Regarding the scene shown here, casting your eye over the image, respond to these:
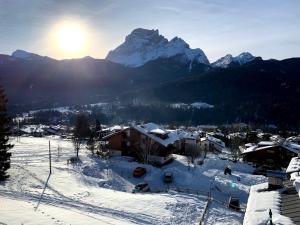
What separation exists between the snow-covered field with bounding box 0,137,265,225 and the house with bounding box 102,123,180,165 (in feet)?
8.51

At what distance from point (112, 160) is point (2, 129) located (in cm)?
2237

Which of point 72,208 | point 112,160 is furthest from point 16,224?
point 112,160

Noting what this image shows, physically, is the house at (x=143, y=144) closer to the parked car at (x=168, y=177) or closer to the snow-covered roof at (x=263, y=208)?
the parked car at (x=168, y=177)

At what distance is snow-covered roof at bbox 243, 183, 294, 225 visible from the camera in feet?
50.0

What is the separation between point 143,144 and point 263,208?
151 ft

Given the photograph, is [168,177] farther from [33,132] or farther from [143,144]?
[33,132]

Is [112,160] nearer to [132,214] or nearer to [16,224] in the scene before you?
[132,214]

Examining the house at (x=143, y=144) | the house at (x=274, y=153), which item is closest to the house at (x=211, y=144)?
the house at (x=274, y=153)

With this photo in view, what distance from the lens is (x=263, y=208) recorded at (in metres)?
17.6

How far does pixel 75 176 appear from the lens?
45875 mm

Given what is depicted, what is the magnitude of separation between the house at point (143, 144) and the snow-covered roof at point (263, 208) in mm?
38183

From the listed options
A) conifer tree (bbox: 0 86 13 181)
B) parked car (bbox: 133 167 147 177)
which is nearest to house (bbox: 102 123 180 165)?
parked car (bbox: 133 167 147 177)

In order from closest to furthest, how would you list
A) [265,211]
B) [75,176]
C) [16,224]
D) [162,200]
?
[265,211], [16,224], [162,200], [75,176]

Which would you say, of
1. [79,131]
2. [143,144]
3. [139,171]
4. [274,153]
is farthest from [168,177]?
[274,153]
